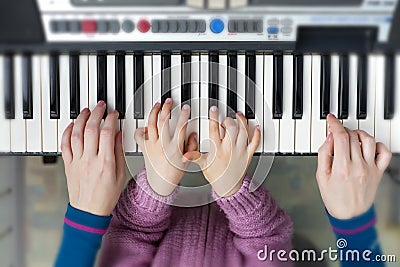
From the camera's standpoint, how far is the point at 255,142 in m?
0.85

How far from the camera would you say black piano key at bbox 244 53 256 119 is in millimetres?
833

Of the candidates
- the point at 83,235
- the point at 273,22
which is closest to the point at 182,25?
the point at 273,22

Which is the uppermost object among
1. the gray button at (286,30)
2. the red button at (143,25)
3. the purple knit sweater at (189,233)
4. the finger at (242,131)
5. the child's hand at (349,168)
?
the red button at (143,25)

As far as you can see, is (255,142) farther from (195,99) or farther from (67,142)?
(67,142)

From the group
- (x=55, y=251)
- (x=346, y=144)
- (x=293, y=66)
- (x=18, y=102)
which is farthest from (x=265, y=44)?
(x=55, y=251)

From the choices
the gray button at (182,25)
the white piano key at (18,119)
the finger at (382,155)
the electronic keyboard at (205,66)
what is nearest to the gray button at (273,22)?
the electronic keyboard at (205,66)

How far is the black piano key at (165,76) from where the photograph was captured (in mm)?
836

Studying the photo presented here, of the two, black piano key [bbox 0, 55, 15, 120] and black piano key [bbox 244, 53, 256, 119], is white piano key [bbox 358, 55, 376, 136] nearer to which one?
black piano key [bbox 244, 53, 256, 119]

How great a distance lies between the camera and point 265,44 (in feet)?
2.65

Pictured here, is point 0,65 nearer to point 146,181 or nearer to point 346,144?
point 146,181

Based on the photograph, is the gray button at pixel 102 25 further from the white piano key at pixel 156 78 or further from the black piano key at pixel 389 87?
the black piano key at pixel 389 87

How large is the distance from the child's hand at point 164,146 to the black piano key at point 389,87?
0.25 meters

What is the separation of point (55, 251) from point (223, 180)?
11.6 inches

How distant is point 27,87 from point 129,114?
14 centimetres
